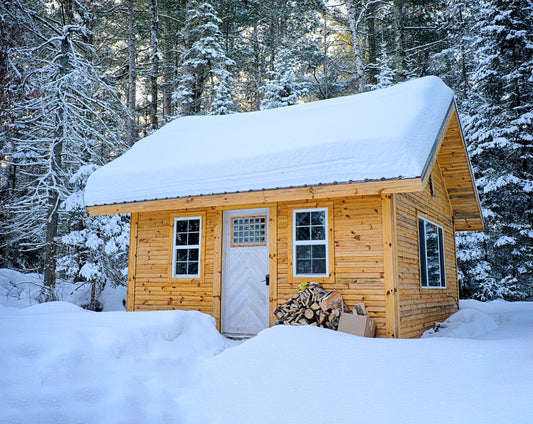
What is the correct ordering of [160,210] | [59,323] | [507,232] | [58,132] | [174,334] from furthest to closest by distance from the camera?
[507,232]
[58,132]
[160,210]
[174,334]
[59,323]

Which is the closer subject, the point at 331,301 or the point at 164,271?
the point at 331,301

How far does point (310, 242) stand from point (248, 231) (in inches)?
57.0

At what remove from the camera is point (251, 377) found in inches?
→ 189

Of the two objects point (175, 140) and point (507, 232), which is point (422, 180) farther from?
point (507, 232)

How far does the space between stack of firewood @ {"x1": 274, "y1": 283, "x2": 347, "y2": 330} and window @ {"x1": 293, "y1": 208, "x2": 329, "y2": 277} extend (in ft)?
1.51

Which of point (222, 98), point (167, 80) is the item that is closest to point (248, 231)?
point (222, 98)

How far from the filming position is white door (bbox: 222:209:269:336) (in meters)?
8.87

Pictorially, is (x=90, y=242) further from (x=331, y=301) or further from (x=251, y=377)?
(x=251, y=377)

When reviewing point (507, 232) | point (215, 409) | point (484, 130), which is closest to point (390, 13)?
point (484, 130)

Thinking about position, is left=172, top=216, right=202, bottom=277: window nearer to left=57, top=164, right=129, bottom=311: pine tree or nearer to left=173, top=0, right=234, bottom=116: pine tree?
left=57, top=164, right=129, bottom=311: pine tree

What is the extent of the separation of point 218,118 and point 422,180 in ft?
24.4

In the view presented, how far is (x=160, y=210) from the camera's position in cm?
958

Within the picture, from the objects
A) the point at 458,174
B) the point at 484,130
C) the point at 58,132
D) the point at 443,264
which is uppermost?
the point at 484,130

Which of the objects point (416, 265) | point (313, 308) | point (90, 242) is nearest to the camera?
point (313, 308)
